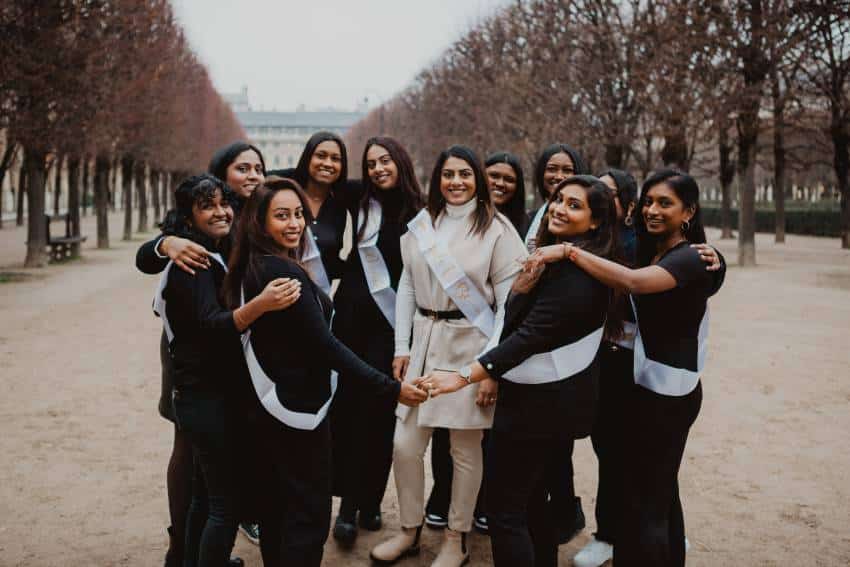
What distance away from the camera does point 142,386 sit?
804cm

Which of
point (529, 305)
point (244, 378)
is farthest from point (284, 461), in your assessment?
point (529, 305)

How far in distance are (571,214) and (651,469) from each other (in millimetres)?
1080

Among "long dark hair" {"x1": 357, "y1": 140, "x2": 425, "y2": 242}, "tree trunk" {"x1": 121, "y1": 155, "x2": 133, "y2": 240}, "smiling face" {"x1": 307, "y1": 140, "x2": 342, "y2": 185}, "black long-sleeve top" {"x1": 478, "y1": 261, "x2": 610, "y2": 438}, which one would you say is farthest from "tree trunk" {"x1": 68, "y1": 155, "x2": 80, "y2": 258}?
"black long-sleeve top" {"x1": 478, "y1": 261, "x2": 610, "y2": 438}

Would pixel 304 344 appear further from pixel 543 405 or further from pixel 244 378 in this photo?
pixel 543 405

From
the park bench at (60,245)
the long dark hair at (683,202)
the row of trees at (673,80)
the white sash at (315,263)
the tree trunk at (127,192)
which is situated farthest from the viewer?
the tree trunk at (127,192)

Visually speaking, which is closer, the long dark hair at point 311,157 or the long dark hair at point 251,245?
the long dark hair at point 251,245

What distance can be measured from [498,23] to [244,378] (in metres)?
28.0

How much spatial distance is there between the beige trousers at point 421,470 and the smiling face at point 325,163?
143cm

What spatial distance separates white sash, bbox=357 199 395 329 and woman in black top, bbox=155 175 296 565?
4.01ft

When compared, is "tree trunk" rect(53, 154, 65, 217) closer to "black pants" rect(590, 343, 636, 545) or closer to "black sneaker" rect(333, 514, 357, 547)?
"black sneaker" rect(333, 514, 357, 547)

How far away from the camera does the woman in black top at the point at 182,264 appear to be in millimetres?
3129

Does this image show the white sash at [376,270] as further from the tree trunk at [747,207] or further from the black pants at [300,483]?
the tree trunk at [747,207]

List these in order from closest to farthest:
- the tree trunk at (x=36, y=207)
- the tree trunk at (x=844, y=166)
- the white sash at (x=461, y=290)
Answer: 1. the white sash at (x=461, y=290)
2. the tree trunk at (x=36, y=207)
3. the tree trunk at (x=844, y=166)

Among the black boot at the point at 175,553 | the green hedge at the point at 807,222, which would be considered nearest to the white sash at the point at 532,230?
the black boot at the point at 175,553
